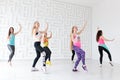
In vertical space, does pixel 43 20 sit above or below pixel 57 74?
above

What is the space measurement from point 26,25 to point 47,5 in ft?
3.98

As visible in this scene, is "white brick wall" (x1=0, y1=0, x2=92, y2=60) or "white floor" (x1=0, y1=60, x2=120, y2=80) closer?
"white floor" (x1=0, y1=60, x2=120, y2=80)

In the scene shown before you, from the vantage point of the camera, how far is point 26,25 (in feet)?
23.7

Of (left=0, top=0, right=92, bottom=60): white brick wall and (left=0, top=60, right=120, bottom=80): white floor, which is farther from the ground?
(left=0, top=0, right=92, bottom=60): white brick wall

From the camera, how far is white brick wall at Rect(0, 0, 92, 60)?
22.6 feet

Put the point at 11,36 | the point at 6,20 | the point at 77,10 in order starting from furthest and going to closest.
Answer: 1. the point at 77,10
2. the point at 6,20
3. the point at 11,36

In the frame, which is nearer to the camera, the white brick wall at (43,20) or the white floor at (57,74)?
the white floor at (57,74)

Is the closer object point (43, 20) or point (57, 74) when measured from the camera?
point (57, 74)

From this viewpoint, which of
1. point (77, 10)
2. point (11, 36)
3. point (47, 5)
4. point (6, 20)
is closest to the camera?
point (11, 36)

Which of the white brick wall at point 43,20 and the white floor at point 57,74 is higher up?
the white brick wall at point 43,20

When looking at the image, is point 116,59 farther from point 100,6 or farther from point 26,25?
point 26,25

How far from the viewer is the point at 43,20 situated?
24.8ft

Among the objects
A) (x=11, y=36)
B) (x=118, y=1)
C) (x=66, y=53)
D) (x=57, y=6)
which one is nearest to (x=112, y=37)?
(x=118, y=1)

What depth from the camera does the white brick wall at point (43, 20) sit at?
688cm
